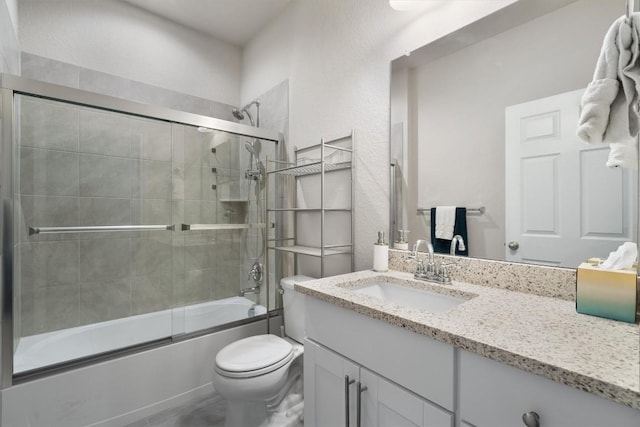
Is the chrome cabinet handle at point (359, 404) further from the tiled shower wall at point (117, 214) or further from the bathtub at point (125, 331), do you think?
the tiled shower wall at point (117, 214)

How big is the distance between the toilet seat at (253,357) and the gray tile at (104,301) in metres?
1.02

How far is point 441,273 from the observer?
3.83 ft

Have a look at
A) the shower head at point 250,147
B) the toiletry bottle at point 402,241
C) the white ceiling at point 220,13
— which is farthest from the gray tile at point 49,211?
the toiletry bottle at point 402,241

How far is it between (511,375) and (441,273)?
1.94 ft

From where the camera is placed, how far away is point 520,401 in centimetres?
58

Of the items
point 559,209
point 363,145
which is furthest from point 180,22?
point 559,209

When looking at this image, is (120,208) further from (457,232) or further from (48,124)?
(457,232)

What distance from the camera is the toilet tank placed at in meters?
1.71

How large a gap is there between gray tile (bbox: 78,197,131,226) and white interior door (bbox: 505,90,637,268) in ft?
7.26

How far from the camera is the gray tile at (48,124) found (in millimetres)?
1474

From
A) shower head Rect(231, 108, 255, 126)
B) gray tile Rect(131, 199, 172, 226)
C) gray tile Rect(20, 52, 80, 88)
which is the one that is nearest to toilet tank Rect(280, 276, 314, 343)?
gray tile Rect(131, 199, 172, 226)

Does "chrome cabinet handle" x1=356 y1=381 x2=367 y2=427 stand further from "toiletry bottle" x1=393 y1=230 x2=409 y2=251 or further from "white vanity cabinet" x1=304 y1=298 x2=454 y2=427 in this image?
"toiletry bottle" x1=393 y1=230 x2=409 y2=251

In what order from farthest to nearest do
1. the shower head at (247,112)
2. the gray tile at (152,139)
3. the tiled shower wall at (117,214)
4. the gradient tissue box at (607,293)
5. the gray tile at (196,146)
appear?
1. the shower head at (247,112)
2. the gray tile at (196,146)
3. the gray tile at (152,139)
4. the tiled shower wall at (117,214)
5. the gradient tissue box at (607,293)

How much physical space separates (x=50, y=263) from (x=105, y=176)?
0.63m
